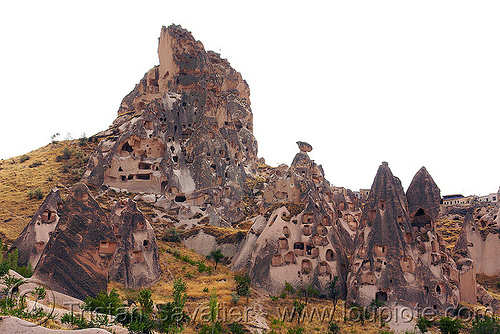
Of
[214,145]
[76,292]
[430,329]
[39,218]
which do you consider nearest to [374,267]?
[430,329]

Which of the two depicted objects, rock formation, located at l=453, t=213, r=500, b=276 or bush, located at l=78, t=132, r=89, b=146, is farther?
bush, located at l=78, t=132, r=89, b=146

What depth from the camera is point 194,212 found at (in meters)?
60.1

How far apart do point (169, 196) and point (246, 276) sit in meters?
24.1

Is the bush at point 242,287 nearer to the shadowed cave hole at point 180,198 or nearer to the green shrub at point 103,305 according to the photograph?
the green shrub at point 103,305

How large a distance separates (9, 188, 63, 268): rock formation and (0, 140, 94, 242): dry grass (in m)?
6.90

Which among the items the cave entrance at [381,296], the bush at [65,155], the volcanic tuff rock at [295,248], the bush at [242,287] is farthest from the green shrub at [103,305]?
the bush at [65,155]

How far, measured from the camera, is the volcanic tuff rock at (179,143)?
64062 mm

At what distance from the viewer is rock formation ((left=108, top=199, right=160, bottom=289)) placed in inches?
1519

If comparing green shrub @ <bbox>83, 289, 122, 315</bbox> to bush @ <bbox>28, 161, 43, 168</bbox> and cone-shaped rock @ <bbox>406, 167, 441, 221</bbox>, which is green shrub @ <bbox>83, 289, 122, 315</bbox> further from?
bush @ <bbox>28, 161, 43, 168</bbox>

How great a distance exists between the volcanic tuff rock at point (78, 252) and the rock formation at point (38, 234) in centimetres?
799

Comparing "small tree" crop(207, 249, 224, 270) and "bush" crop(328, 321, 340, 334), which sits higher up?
"small tree" crop(207, 249, 224, 270)

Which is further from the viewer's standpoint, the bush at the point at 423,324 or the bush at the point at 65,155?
the bush at the point at 65,155

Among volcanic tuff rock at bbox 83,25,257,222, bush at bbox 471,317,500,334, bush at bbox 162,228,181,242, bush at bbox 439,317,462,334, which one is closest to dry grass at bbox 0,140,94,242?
volcanic tuff rock at bbox 83,25,257,222

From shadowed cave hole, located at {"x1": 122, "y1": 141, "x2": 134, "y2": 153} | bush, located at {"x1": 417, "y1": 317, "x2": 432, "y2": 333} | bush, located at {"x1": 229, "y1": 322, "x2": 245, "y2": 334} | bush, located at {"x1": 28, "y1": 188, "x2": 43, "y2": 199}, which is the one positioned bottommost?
bush, located at {"x1": 229, "y1": 322, "x2": 245, "y2": 334}
